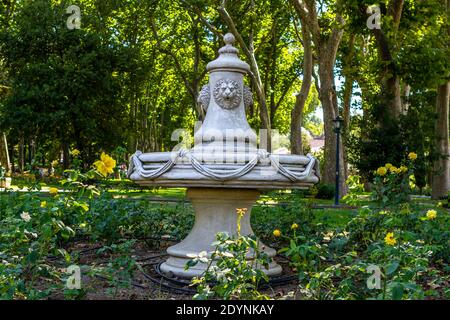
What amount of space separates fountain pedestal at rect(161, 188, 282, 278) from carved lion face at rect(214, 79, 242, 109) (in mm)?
1130

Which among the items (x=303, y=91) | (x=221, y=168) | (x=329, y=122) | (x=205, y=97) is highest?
(x=303, y=91)

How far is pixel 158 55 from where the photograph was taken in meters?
37.8

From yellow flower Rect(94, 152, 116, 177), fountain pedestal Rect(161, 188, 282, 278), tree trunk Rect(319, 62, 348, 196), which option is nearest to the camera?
yellow flower Rect(94, 152, 116, 177)

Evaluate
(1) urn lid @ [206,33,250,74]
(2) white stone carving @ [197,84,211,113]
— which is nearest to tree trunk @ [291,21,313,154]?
(1) urn lid @ [206,33,250,74]

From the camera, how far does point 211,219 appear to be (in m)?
6.42

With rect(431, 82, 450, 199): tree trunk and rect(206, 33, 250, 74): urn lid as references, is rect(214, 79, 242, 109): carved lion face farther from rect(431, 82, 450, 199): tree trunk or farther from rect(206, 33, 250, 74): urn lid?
rect(431, 82, 450, 199): tree trunk

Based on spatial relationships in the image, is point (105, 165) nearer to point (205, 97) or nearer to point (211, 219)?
point (211, 219)

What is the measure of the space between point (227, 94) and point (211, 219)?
4.78 ft

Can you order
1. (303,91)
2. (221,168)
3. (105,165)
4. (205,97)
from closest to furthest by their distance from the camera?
(105,165) < (221,168) < (205,97) < (303,91)

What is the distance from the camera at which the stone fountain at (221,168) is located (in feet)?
18.6

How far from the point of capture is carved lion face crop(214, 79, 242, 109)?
6783 millimetres

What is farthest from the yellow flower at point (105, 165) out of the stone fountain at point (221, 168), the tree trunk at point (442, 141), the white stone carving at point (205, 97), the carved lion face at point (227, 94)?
the tree trunk at point (442, 141)

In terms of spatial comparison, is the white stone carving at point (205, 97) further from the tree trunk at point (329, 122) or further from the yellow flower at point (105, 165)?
the tree trunk at point (329, 122)

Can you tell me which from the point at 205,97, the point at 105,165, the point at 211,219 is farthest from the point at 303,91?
the point at 105,165
